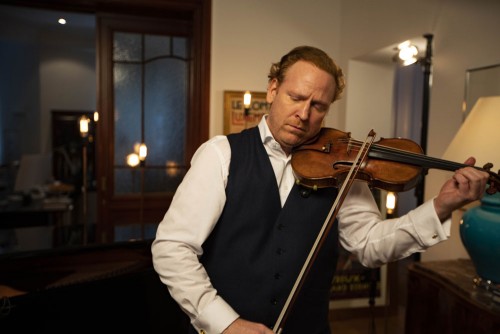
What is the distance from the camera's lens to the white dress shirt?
3.58 ft

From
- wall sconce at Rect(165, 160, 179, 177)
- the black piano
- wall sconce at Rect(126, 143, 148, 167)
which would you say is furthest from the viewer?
wall sconce at Rect(165, 160, 179, 177)

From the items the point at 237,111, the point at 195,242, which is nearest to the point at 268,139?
the point at 195,242

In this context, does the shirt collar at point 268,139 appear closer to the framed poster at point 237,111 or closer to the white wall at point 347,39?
the white wall at point 347,39

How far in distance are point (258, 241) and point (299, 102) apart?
426 mm

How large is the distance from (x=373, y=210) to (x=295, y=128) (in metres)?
0.38

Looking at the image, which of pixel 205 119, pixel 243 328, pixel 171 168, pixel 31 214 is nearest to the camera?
pixel 243 328

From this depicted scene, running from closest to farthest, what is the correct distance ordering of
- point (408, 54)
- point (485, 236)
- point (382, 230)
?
point (382, 230)
point (485, 236)
point (408, 54)

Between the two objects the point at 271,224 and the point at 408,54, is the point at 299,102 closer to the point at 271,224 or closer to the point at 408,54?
the point at 271,224

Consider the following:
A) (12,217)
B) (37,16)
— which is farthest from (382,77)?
(37,16)

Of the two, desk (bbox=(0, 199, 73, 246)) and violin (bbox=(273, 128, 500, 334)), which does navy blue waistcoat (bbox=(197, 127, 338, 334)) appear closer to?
violin (bbox=(273, 128, 500, 334))

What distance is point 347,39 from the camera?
10.5 ft

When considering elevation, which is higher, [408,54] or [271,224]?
[408,54]

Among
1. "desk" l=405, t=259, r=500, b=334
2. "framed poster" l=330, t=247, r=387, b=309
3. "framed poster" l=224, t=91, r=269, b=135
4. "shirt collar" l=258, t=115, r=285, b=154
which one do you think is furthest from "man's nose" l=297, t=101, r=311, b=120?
"framed poster" l=330, t=247, r=387, b=309

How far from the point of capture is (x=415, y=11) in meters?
2.45
